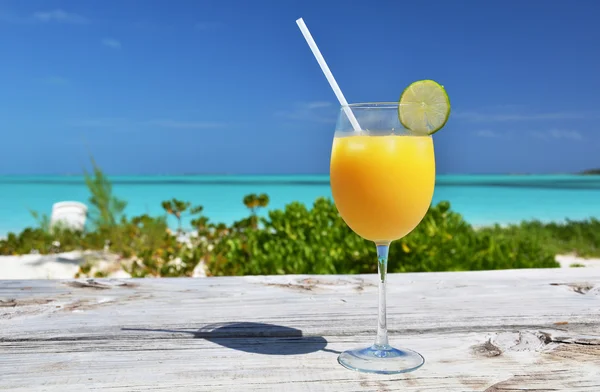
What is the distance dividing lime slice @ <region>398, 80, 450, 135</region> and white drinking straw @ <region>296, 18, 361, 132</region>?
12 centimetres

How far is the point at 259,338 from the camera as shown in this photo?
1362mm

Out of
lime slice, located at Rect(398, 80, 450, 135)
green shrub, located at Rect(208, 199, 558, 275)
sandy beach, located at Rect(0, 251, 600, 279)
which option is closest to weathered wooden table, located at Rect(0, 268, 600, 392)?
lime slice, located at Rect(398, 80, 450, 135)

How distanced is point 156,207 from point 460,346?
80.5ft

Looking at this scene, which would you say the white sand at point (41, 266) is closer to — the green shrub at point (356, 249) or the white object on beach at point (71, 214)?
the white object on beach at point (71, 214)

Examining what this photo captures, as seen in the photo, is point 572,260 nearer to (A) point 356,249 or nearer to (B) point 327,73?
(A) point 356,249

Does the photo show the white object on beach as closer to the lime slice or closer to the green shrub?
the green shrub

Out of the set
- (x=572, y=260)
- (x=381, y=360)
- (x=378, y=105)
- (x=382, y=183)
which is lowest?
(x=381, y=360)

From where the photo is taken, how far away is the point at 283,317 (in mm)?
1495

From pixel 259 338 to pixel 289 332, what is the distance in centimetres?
8

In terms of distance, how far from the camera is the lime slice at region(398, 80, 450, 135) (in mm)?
1375

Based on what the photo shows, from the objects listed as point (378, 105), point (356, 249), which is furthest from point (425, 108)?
point (356, 249)

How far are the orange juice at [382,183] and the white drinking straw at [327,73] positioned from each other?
5cm

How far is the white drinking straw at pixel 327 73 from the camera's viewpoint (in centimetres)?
139

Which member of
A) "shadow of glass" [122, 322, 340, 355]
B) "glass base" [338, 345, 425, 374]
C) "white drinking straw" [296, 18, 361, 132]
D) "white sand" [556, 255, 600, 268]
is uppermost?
"white drinking straw" [296, 18, 361, 132]
